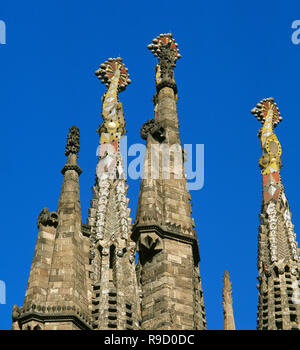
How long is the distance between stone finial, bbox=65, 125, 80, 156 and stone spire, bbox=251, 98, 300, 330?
11178mm

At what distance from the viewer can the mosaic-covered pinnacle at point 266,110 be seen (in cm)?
5356

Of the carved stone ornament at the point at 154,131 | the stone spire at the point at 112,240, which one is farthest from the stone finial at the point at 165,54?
the carved stone ornament at the point at 154,131

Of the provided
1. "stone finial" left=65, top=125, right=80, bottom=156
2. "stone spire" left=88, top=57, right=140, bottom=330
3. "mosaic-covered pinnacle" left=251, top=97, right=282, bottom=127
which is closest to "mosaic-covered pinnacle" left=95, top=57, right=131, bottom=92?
"stone spire" left=88, top=57, right=140, bottom=330

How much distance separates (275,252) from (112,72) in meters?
11.0

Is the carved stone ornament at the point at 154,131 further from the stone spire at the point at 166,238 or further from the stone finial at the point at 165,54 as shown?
the stone finial at the point at 165,54

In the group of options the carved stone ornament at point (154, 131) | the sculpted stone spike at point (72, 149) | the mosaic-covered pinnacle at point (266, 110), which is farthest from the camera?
the mosaic-covered pinnacle at point (266, 110)

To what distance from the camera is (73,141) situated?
3747 cm

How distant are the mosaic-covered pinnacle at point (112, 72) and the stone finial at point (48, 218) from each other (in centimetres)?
1264

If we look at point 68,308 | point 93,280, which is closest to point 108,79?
point 93,280

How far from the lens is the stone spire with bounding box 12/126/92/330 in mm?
31312

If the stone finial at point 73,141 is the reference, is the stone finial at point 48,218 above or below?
below

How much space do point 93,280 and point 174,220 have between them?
14.3ft

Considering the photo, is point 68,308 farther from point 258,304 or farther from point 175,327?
point 258,304

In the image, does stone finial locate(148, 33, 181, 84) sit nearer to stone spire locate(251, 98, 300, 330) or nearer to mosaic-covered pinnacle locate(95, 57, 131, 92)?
mosaic-covered pinnacle locate(95, 57, 131, 92)
